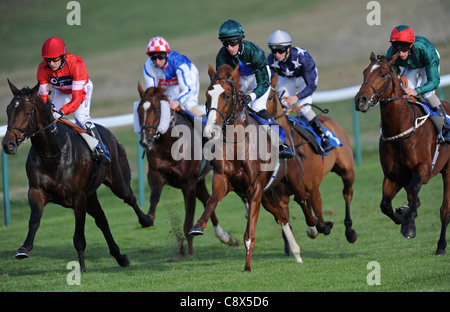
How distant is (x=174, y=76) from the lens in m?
10.8

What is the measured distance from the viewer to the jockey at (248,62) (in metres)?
8.24

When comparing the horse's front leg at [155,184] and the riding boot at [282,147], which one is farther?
the horse's front leg at [155,184]

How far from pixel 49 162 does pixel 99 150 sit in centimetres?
76

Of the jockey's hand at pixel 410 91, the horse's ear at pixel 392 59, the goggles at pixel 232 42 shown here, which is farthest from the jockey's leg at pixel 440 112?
the goggles at pixel 232 42

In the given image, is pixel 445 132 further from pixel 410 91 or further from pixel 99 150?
pixel 99 150

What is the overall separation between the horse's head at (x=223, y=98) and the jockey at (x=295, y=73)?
1.85m

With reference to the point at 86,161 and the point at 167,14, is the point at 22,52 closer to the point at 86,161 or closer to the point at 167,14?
the point at 167,14

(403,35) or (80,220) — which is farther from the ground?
(403,35)

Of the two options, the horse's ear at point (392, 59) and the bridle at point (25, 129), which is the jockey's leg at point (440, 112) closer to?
the horse's ear at point (392, 59)

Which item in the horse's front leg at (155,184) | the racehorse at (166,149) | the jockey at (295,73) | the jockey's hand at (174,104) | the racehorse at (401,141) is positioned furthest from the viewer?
the jockey's hand at (174,104)

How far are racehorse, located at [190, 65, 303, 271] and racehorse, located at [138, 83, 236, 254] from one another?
5.89ft

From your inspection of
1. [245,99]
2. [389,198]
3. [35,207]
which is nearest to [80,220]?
[35,207]

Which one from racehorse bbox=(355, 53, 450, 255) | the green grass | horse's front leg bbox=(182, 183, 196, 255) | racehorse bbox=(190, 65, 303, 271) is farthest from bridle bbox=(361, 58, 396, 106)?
horse's front leg bbox=(182, 183, 196, 255)

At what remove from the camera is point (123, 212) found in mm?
13938
